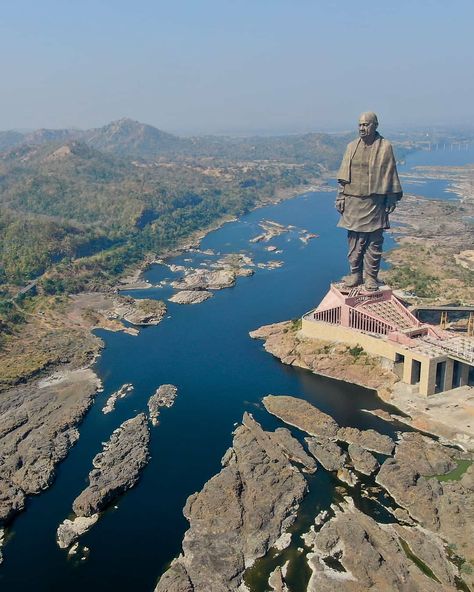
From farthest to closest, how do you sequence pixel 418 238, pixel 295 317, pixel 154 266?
pixel 418 238 < pixel 154 266 < pixel 295 317

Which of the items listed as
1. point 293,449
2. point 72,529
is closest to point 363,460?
point 293,449

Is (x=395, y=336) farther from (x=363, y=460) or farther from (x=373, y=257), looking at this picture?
(x=363, y=460)

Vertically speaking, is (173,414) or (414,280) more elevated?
(173,414)

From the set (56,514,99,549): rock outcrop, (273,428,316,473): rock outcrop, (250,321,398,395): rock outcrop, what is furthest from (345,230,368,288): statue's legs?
(56,514,99,549): rock outcrop

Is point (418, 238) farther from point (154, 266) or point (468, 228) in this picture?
point (154, 266)

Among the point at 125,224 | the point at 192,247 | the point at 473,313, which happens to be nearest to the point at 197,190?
the point at 125,224
